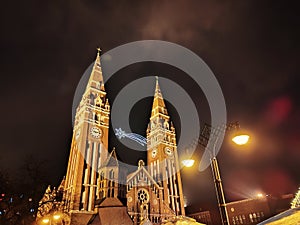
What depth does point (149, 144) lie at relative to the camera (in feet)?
203

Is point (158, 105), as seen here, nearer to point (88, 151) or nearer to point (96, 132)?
point (96, 132)

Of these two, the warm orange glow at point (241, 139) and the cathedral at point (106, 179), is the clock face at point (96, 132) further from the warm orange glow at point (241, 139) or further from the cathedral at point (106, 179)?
the warm orange glow at point (241, 139)

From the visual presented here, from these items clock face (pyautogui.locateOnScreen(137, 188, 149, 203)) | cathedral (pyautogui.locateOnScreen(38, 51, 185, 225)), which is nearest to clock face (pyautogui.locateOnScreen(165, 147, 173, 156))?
cathedral (pyautogui.locateOnScreen(38, 51, 185, 225))

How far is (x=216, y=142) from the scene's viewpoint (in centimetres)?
919

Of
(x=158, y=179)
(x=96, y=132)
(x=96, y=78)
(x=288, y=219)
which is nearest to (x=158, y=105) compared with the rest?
(x=96, y=78)

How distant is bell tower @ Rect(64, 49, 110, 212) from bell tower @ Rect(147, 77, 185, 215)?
1433cm

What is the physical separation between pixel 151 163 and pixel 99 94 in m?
22.1

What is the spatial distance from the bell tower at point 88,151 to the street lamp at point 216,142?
3429 centimetres

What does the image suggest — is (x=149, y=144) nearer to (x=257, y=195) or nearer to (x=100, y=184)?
(x=100, y=184)

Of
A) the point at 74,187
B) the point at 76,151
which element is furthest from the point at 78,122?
the point at 74,187

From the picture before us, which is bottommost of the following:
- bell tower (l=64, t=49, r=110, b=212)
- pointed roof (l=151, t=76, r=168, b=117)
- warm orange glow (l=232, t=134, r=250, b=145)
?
warm orange glow (l=232, t=134, r=250, b=145)

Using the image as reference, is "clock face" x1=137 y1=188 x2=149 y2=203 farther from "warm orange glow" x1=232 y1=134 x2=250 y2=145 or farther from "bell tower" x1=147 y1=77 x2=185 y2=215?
"warm orange glow" x1=232 y1=134 x2=250 y2=145

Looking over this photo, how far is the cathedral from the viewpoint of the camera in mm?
36675

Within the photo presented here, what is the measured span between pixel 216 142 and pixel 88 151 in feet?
128
